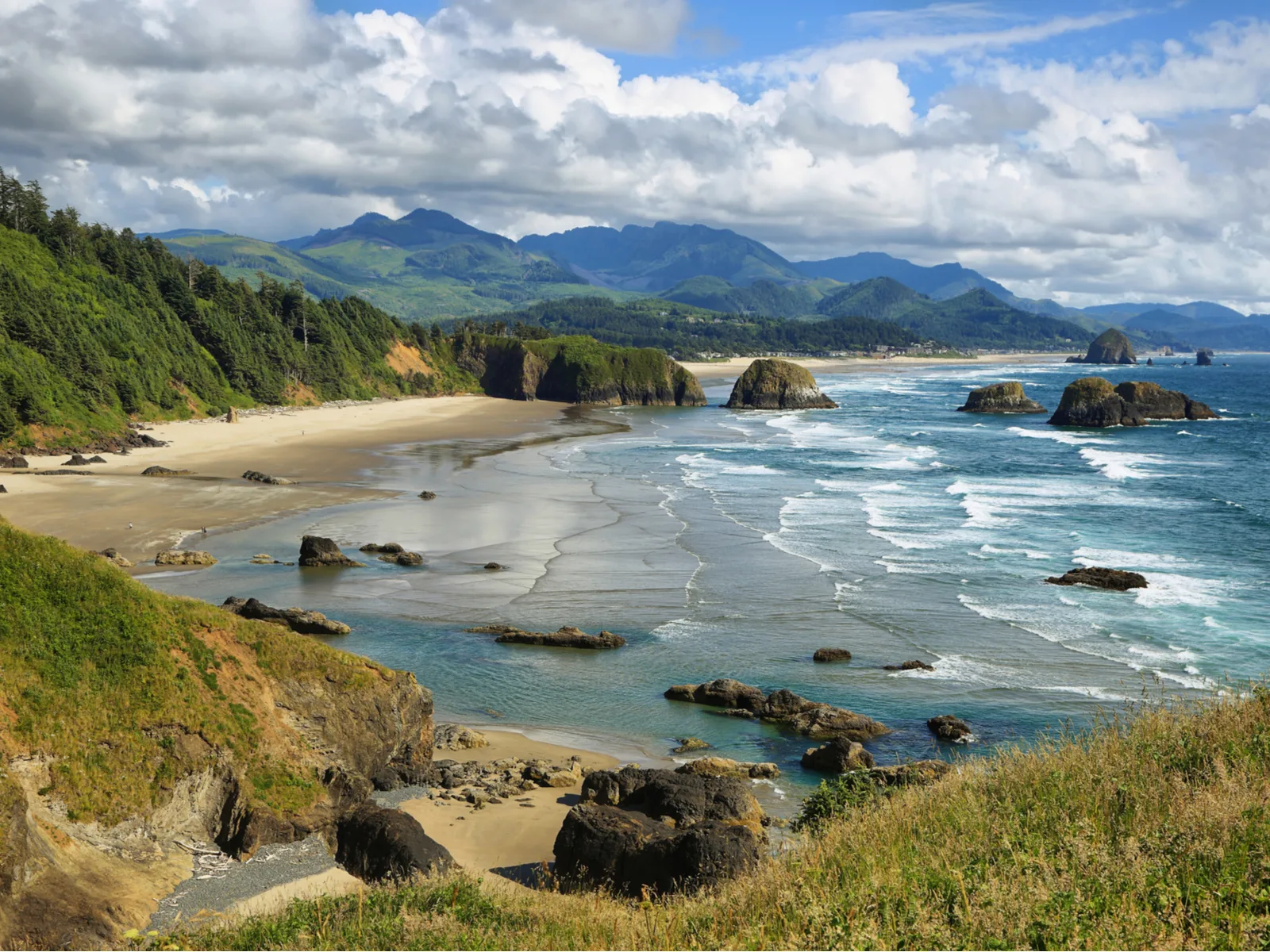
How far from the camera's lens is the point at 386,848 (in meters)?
16.3

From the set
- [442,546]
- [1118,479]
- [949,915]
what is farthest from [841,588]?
[1118,479]

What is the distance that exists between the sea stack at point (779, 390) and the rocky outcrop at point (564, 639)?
10431 centimetres

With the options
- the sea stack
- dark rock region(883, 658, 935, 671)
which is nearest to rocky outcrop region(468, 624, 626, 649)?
dark rock region(883, 658, 935, 671)

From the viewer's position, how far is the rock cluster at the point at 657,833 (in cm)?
1495

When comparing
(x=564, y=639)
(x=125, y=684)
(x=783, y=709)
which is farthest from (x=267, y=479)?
(x=125, y=684)

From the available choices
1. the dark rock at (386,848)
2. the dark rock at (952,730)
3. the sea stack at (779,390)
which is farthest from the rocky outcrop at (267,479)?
the sea stack at (779,390)

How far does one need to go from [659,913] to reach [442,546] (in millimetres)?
35188

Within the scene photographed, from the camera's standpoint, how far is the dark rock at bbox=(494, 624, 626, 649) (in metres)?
30.8

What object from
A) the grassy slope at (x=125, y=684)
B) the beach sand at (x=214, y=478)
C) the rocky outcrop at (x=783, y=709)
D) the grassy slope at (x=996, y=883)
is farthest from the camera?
the beach sand at (x=214, y=478)

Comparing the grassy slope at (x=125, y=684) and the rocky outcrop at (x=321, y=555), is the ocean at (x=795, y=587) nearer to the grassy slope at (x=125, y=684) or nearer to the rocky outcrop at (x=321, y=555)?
the rocky outcrop at (x=321, y=555)

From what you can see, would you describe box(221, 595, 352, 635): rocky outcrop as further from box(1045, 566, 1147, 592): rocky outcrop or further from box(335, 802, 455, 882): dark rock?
box(1045, 566, 1147, 592): rocky outcrop

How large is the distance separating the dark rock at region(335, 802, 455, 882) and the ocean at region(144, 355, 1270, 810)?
7128mm

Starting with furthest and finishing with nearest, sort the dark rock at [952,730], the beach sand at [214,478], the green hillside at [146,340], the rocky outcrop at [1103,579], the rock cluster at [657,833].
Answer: the green hillside at [146,340], the beach sand at [214,478], the rocky outcrop at [1103,579], the dark rock at [952,730], the rock cluster at [657,833]

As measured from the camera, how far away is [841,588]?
3759 cm
